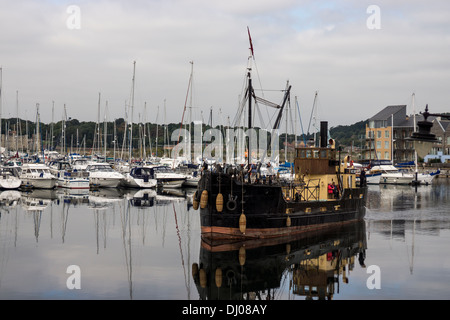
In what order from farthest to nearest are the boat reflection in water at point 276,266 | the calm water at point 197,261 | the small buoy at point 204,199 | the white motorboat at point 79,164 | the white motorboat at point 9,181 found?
the white motorboat at point 79,164
the white motorboat at point 9,181
the small buoy at point 204,199
the boat reflection in water at point 276,266
the calm water at point 197,261

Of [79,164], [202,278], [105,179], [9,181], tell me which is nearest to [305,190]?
[202,278]

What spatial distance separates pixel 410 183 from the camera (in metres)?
96.0

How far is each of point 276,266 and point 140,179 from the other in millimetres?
51255

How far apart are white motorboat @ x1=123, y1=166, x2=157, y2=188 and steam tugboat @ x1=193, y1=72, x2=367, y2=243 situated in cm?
4118

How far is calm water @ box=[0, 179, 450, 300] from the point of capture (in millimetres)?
23391

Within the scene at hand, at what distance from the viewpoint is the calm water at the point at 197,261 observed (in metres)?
23.4

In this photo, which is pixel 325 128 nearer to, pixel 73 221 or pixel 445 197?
pixel 73 221

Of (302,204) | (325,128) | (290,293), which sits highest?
(325,128)

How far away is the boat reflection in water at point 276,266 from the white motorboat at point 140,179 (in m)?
Answer: 44.2

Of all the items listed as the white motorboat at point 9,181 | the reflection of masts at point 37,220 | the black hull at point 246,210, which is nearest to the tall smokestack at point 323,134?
the black hull at point 246,210

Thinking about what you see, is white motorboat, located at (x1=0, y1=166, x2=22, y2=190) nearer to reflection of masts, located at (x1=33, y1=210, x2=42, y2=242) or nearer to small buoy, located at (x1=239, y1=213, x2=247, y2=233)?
reflection of masts, located at (x1=33, y1=210, x2=42, y2=242)

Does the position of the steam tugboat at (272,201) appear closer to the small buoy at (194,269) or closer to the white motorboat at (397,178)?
the small buoy at (194,269)
